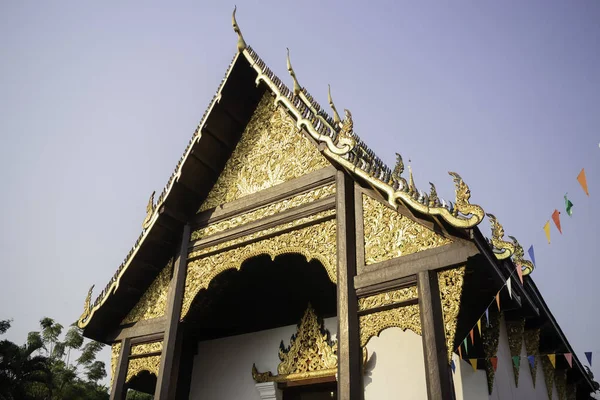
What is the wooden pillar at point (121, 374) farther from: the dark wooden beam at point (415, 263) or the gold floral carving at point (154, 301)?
the dark wooden beam at point (415, 263)

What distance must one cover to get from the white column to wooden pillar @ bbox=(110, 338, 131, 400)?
5.79 ft

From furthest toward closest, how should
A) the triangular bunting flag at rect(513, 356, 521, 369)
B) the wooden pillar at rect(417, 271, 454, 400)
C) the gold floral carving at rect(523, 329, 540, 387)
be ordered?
the gold floral carving at rect(523, 329, 540, 387), the triangular bunting flag at rect(513, 356, 521, 369), the wooden pillar at rect(417, 271, 454, 400)

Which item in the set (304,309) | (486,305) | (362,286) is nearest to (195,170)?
(304,309)

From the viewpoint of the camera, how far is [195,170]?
6520 millimetres

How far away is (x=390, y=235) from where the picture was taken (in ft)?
15.5

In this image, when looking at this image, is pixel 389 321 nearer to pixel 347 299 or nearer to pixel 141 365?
pixel 347 299

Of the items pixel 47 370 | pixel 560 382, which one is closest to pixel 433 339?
pixel 560 382

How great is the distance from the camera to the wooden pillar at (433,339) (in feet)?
12.5

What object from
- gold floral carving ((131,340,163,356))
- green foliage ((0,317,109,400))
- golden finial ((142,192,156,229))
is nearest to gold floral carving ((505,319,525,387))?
gold floral carving ((131,340,163,356))

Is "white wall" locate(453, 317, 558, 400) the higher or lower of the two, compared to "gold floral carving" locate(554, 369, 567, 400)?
lower

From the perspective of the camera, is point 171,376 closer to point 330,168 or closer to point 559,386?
point 330,168

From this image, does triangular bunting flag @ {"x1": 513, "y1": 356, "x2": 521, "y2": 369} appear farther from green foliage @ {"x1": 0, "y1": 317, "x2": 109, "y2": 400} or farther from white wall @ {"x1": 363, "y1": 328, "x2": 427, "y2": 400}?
green foliage @ {"x1": 0, "y1": 317, "x2": 109, "y2": 400}

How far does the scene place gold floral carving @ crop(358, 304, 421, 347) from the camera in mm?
4238

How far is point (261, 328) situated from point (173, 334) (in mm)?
1894
